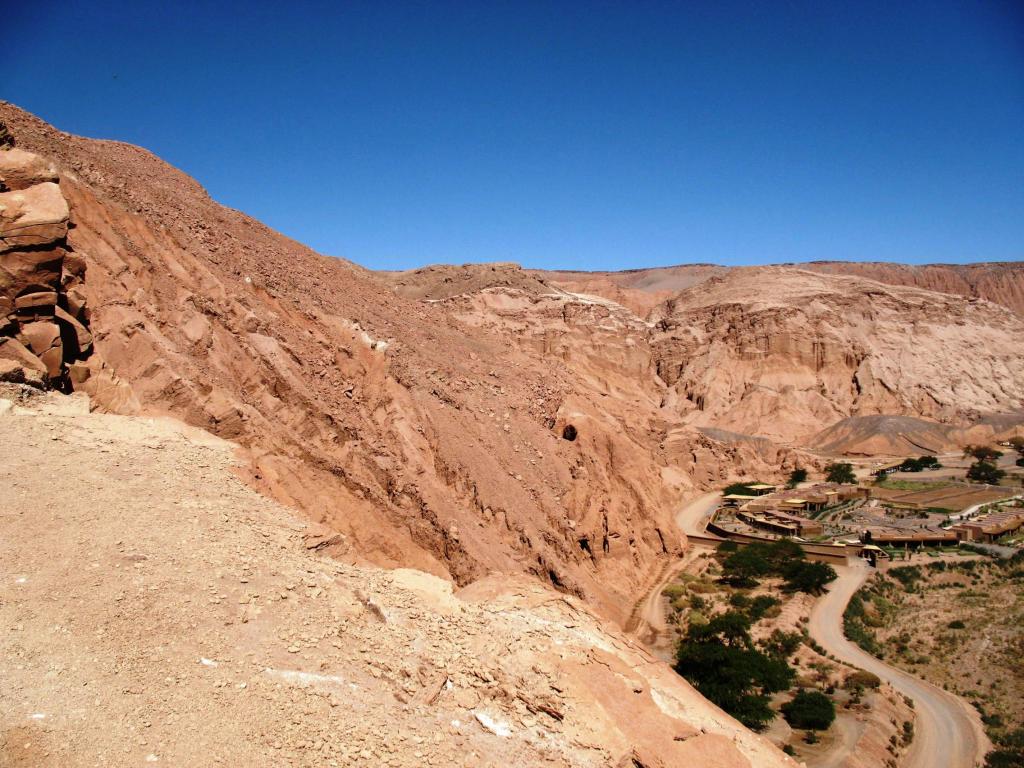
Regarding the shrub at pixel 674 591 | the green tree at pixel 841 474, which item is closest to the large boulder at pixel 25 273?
the shrub at pixel 674 591

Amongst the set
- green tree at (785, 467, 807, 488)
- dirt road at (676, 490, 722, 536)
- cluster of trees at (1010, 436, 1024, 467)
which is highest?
cluster of trees at (1010, 436, 1024, 467)

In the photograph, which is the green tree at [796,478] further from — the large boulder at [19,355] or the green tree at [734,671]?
the large boulder at [19,355]

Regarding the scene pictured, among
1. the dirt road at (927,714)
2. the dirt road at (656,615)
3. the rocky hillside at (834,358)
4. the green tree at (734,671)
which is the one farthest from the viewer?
the rocky hillside at (834,358)

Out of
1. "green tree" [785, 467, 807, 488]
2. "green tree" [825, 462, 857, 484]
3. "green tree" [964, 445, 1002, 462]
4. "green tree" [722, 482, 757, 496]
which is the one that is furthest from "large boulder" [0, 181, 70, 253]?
"green tree" [964, 445, 1002, 462]

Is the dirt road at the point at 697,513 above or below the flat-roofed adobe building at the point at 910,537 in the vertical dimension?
below

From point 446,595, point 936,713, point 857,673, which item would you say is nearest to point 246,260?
point 446,595

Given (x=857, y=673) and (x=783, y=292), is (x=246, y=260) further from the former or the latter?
(x=783, y=292)

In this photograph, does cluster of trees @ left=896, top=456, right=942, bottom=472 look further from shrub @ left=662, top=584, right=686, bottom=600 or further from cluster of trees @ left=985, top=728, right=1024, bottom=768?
cluster of trees @ left=985, top=728, right=1024, bottom=768
